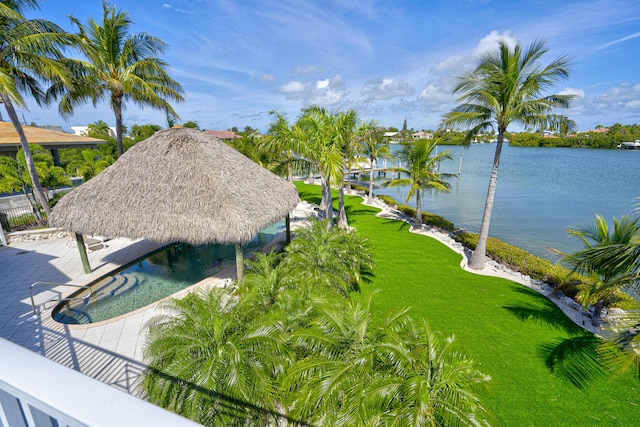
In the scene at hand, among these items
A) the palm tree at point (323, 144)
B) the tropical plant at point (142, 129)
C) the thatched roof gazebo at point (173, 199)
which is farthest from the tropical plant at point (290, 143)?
the tropical plant at point (142, 129)

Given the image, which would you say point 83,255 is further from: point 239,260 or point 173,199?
point 239,260

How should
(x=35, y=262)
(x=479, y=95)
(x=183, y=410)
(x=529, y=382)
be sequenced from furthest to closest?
(x=35, y=262) < (x=479, y=95) < (x=529, y=382) < (x=183, y=410)

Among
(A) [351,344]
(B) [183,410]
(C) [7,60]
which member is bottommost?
(B) [183,410]

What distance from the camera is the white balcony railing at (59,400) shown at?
0.71 metres

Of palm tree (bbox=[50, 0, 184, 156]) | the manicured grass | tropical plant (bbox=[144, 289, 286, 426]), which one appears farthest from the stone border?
the manicured grass

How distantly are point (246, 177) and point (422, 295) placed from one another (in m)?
6.99

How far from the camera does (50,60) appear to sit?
1003cm

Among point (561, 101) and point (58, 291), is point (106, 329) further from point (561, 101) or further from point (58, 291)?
point (561, 101)

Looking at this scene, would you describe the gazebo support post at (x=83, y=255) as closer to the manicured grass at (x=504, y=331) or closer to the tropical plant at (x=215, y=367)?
the tropical plant at (x=215, y=367)

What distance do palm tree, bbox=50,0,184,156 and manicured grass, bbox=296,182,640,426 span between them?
1322cm

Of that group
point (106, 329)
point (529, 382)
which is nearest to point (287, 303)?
point (106, 329)

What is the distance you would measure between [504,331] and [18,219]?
2012 cm

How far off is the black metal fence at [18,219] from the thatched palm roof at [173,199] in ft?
21.9

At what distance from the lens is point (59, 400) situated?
758 millimetres
